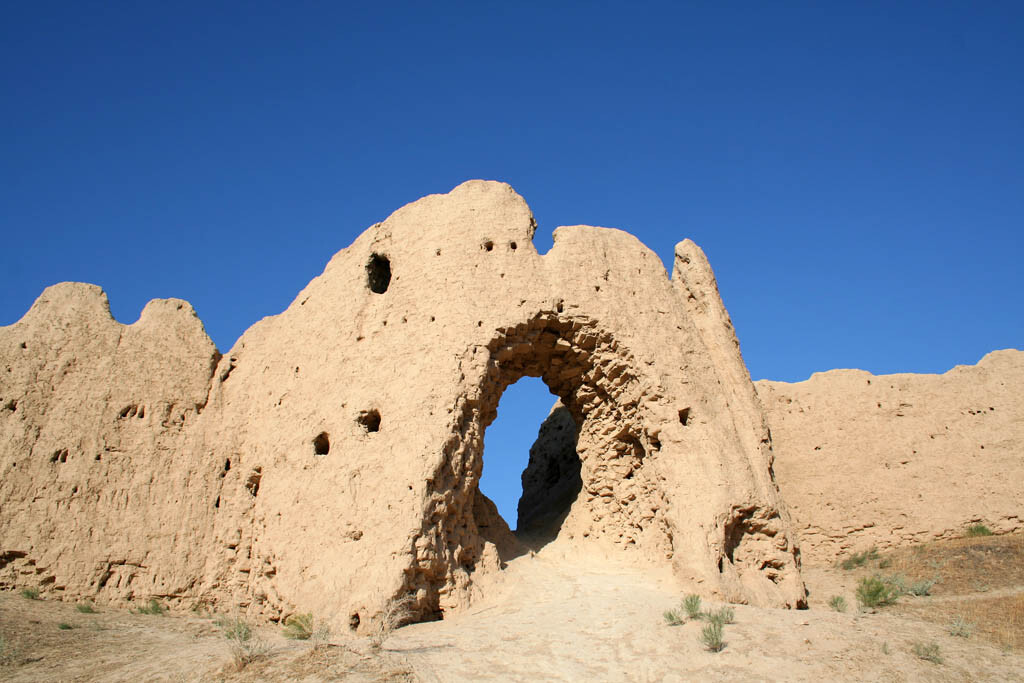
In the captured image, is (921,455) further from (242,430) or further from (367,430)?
(242,430)

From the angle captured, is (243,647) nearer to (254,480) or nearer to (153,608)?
(153,608)

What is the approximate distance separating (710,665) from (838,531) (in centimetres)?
728

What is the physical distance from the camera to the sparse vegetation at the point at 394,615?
8505 millimetres

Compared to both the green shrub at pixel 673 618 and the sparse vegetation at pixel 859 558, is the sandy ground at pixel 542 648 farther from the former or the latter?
the sparse vegetation at pixel 859 558

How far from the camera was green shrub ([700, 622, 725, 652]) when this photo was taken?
25.7 ft

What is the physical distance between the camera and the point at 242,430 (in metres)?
11.5

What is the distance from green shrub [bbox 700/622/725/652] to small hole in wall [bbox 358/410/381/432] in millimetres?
4561

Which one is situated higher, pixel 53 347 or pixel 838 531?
pixel 53 347

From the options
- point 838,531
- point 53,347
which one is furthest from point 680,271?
point 53,347

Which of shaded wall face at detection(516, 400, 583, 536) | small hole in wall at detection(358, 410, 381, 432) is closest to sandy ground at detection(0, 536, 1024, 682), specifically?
small hole in wall at detection(358, 410, 381, 432)

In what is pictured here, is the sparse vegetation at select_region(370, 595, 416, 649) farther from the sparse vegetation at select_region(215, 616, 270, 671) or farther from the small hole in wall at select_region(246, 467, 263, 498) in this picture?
the small hole in wall at select_region(246, 467, 263, 498)

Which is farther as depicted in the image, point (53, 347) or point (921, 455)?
point (921, 455)

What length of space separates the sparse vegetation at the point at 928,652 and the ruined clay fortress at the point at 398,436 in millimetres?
2191

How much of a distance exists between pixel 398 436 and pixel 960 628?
6.46 meters
